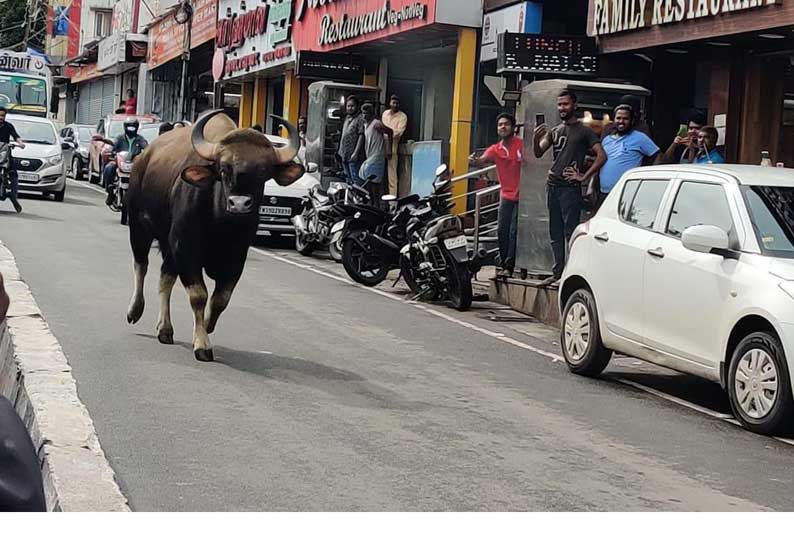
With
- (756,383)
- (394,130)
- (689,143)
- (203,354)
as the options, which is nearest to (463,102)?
(394,130)

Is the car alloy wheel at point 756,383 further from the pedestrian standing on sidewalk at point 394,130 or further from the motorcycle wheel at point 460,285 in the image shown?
the pedestrian standing on sidewalk at point 394,130

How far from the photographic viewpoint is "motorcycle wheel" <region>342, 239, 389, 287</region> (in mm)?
16344

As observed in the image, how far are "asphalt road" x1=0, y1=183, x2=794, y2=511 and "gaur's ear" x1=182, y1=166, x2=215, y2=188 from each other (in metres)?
1.22

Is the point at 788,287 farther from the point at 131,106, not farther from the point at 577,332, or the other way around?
the point at 131,106

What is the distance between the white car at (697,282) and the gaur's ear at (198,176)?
281cm

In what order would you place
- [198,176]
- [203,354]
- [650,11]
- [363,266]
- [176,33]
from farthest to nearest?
[176,33], [650,11], [363,266], [198,176], [203,354]

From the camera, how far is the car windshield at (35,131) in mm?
28062

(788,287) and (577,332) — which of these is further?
(577,332)

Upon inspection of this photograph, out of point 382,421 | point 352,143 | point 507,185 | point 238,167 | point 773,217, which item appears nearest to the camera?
point 382,421

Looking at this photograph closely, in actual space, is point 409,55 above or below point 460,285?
above

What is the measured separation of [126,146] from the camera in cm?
2408

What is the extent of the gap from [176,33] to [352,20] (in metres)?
20.1

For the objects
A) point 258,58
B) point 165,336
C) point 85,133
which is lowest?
point 165,336

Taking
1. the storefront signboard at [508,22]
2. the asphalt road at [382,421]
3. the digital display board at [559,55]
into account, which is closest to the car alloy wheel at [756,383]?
the asphalt road at [382,421]
